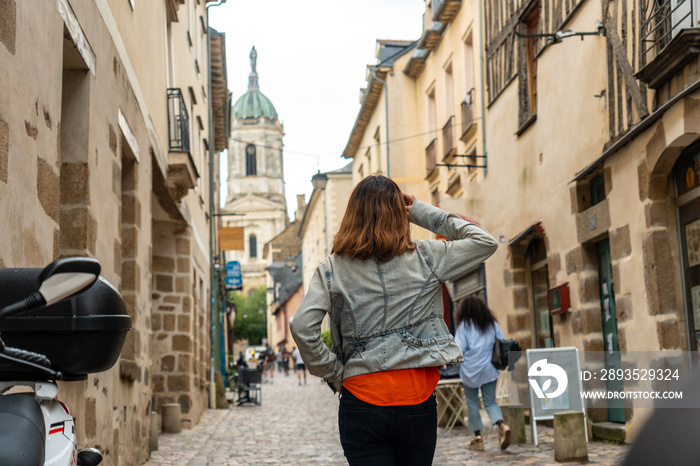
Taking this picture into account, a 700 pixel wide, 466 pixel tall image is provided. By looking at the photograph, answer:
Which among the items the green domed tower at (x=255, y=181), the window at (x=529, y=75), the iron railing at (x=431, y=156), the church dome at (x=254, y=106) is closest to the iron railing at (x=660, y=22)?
the window at (x=529, y=75)

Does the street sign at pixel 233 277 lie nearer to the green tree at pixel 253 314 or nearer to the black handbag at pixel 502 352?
the black handbag at pixel 502 352

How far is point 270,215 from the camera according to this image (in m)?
106

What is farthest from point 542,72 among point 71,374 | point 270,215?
point 270,215

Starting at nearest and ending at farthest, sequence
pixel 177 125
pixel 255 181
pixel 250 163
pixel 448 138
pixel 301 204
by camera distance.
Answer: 1. pixel 177 125
2. pixel 448 138
3. pixel 301 204
4. pixel 255 181
5. pixel 250 163

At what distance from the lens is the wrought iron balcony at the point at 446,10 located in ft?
58.9

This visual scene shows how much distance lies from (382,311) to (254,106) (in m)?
110

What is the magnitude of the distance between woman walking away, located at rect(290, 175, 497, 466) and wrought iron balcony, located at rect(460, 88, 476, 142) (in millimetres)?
13380

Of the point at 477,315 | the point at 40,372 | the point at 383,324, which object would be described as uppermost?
the point at 477,315

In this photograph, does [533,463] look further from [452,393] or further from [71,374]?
[71,374]

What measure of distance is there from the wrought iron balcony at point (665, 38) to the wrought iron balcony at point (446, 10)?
9968 mm

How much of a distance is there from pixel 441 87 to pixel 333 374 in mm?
17833

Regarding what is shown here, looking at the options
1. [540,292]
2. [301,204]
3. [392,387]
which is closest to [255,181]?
[301,204]

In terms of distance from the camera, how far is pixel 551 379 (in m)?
9.40

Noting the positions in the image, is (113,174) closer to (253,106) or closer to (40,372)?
(40,372)
